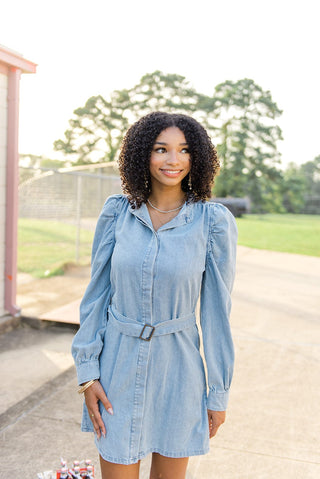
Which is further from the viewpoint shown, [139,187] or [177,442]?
[139,187]

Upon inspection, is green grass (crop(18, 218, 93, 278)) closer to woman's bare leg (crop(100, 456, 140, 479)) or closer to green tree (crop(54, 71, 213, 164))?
woman's bare leg (crop(100, 456, 140, 479))

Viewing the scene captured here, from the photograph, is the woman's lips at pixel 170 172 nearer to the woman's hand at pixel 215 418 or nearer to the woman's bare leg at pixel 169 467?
the woman's hand at pixel 215 418

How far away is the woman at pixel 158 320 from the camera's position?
1.75 metres

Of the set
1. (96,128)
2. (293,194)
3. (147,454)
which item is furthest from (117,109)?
(147,454)

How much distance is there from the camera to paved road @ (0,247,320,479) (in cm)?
296

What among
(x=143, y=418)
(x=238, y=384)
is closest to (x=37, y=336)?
(x=238, y=384)

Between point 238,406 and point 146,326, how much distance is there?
7.58ft

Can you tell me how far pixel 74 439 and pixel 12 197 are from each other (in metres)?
2.81

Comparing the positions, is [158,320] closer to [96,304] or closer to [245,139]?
[96,304]

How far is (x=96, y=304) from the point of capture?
1855mm

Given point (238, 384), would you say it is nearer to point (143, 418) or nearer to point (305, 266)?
point (143, 418)

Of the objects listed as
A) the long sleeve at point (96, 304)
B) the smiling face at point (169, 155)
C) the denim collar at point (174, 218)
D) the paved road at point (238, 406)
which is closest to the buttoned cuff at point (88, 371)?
the long sleeve at point (96, 304)

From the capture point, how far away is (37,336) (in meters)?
5.16

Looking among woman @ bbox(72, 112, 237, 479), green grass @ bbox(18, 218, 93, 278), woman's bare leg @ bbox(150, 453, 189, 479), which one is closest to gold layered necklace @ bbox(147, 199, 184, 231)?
woman @ bbox(72, 112, 237, 479)
